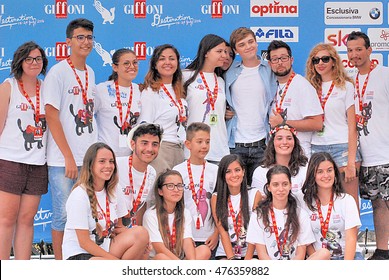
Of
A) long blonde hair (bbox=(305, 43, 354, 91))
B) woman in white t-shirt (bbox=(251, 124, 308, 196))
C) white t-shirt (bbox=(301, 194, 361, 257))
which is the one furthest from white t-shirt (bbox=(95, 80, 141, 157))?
white t-shirt (bbox=(301, 194, 361, 257))

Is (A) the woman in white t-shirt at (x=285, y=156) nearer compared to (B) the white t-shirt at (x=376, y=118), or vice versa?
(A) the woman in white t-shirt at (x=285, y=156)

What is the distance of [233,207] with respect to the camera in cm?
484

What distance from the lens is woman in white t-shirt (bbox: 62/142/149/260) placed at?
15.0 feet

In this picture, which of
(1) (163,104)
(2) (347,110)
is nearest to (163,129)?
(1) (163,104)

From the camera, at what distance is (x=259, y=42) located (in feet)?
16.6

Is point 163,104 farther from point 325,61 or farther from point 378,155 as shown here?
point 378,155

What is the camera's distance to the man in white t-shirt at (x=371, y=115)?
4.99m

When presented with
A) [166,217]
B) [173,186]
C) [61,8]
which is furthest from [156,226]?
[61,8]

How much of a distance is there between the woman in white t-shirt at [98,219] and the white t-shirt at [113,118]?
0.27 meters

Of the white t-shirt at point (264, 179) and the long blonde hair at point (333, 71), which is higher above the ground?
the long blonde hair at point (333, 71)

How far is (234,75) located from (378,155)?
1.08 metres

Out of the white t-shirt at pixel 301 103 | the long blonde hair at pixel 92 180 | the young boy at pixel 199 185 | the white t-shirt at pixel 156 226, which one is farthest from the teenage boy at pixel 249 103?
the long blonde hair at pixel 92 180

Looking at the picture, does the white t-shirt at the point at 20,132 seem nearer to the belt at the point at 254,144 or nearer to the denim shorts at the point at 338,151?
the belt at the point at 254,144

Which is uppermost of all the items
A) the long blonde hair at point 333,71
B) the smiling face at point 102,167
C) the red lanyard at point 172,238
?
the long blonde hair at point 333,71
